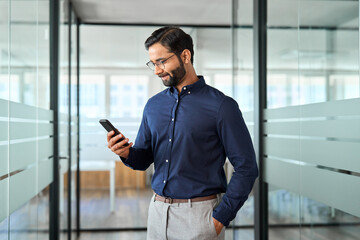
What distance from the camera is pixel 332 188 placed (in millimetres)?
2104

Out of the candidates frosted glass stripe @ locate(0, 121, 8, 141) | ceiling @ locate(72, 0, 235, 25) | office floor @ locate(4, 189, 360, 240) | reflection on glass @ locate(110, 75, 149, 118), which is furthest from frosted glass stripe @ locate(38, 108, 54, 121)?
ceiling @ locate(72, 0, 235, 25)

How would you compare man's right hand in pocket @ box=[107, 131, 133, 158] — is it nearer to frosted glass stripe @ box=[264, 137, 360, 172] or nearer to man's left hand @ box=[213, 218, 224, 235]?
man's left hand @ box=[213, 218, 224, 235]

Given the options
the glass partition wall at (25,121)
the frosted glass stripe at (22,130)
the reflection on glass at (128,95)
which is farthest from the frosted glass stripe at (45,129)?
the reflection on glass at (128,95)

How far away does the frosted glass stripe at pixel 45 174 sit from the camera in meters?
2.92

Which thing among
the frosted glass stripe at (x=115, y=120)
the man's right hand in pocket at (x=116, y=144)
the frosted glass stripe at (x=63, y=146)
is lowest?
the frosted glass stripe at (x=63, y=146)

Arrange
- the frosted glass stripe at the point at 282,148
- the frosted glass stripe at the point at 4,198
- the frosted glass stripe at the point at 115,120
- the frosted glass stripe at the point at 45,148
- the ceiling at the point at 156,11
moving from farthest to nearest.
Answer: the frosted glass stripe at the point at 115,120 < the ceiling at the point at 156,11 < the frosted glass stripe at the point at 45,148 < the frosted glass stripe at the point at 282,148 < the frosted glass stripe at the point at 4,198

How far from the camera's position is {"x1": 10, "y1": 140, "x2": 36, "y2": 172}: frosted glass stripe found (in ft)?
7.24

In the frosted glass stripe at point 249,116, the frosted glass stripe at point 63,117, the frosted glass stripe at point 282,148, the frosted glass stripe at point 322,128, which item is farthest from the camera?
the frosted glass stripe at point 63,117

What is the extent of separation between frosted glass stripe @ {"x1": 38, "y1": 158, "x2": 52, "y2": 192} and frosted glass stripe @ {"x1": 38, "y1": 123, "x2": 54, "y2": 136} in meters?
0.21

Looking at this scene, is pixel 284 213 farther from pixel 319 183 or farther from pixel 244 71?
pixel 244 71

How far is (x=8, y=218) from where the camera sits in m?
2.15

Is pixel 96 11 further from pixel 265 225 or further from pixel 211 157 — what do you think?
pixel 211 157

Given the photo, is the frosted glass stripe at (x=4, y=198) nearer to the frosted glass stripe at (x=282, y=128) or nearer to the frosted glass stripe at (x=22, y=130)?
the frosted glass stripe at (x=22, y=130)

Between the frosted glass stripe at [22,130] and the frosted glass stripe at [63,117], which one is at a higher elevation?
the frosted glass stripe at [63,117]
